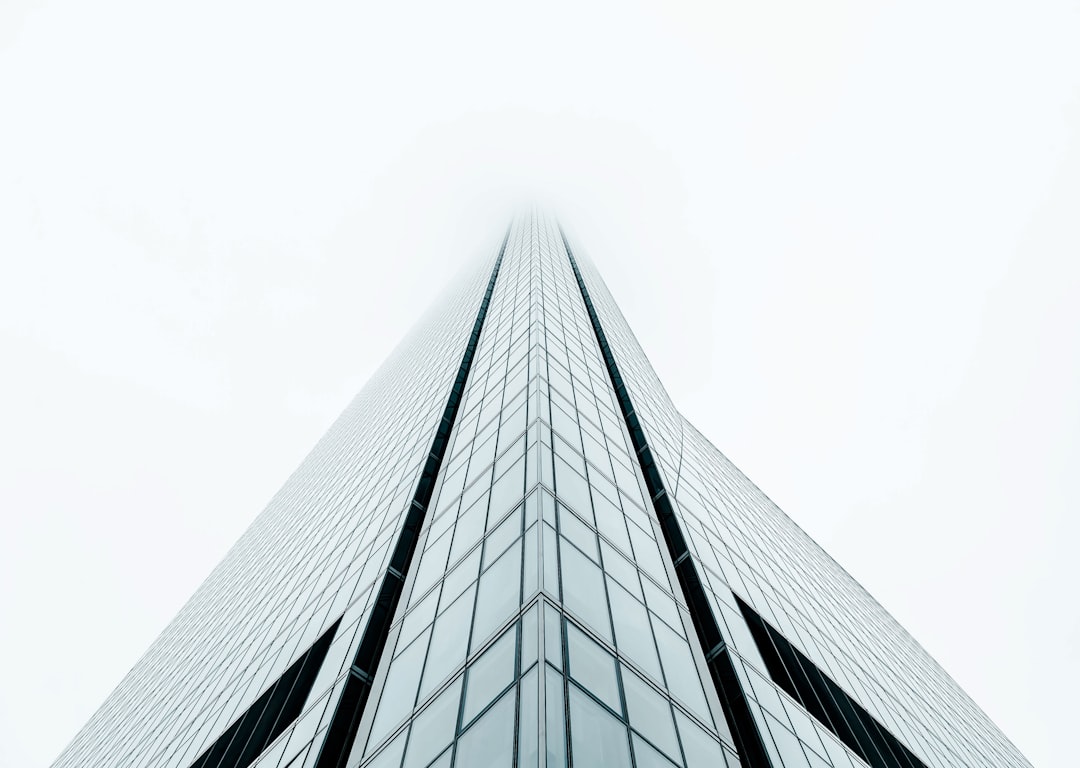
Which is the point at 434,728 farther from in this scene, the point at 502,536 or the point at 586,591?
the point at 502,536

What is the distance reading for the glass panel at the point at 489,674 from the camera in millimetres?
10773

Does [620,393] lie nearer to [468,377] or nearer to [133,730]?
[468,377]

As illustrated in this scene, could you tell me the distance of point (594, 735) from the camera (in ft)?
32.1

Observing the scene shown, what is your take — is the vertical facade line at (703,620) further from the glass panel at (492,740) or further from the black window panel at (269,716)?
the black window panel at (269,716)

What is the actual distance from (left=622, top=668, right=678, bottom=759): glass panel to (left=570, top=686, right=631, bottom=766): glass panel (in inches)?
22.1

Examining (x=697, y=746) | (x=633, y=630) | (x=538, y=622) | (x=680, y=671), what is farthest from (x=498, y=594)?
(x=697, y=746)

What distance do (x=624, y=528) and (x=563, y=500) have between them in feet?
9.05

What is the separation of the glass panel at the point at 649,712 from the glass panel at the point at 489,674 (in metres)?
2.07

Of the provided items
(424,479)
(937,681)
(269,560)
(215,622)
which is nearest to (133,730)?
(215,622)

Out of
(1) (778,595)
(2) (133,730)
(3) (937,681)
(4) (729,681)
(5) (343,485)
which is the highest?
(3) (937,681)

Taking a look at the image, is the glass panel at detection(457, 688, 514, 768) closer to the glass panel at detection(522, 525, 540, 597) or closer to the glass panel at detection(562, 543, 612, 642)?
the glass panel at detection(522, 525, 540, 597)

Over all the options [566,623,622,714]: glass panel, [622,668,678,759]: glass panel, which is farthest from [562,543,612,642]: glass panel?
[622,668,678,759]: glass panel

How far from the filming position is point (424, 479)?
2361 cm

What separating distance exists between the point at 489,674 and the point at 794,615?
18.6 meters
